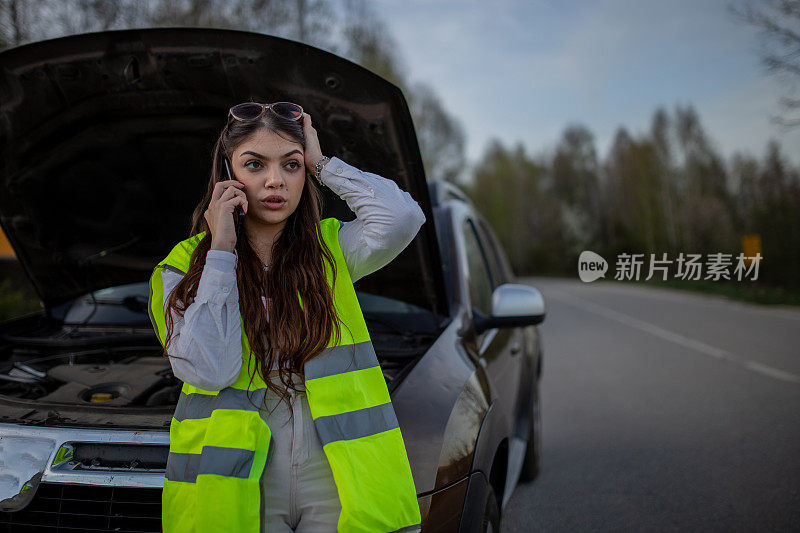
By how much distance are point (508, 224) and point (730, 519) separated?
58062 millimetres

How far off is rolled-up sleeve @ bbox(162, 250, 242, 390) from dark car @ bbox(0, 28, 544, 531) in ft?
1.41

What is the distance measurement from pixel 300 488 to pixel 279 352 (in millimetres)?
334

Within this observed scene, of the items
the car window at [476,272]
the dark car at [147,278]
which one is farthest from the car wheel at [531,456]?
the car window at [476,272]

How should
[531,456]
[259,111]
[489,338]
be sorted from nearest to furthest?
[259,111] → [489,338] → [531,456]

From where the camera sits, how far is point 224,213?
4.74ft

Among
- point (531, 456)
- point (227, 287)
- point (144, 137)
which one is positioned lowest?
point (531, 456)

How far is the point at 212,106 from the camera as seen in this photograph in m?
2.29

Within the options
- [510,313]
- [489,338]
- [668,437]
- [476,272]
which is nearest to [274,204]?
[510,313]

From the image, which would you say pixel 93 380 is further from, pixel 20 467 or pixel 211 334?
pixel 211 334

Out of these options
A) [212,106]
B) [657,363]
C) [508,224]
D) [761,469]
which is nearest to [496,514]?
[212,106]

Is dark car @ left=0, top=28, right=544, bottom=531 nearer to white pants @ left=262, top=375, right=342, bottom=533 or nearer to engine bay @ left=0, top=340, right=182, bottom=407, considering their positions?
engine bay @ left=0, top=340, right=182, bottom=407

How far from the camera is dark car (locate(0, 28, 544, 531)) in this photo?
1665 mm

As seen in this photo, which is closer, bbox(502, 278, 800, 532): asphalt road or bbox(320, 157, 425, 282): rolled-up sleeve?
bbox(320, 157, 425, 282): rolled-up sleeve

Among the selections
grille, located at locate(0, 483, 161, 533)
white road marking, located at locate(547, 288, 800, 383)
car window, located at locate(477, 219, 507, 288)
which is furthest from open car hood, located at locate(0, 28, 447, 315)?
white road marking, located at locate(547, 288, 800, 383)
